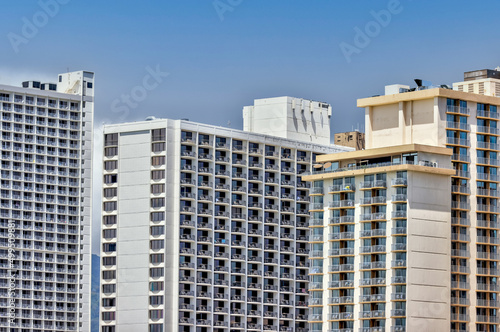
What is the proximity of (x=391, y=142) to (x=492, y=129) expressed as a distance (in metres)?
13.1

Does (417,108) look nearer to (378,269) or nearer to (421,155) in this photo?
(421,155)

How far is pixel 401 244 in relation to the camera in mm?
165500

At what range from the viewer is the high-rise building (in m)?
166

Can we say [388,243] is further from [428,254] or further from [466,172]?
[466,172]

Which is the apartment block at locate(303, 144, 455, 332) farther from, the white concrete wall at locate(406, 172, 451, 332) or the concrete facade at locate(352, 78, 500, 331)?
the concrete facade at locate(352, 78, 500, 331)

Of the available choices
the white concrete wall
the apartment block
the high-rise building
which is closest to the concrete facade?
the high-rise building

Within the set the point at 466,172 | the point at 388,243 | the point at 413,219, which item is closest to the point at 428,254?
the point at 413,219

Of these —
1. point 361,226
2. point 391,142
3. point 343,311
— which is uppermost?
point 391,142

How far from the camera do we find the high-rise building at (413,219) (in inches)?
6531

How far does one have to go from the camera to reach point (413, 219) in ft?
544

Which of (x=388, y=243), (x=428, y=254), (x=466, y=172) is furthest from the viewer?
(x=466, y=172)

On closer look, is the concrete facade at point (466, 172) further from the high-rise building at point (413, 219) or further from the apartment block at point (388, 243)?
the apartment block at point (388, 243)

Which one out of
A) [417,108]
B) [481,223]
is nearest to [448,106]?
[417,108]

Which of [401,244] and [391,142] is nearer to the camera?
[401,244]
